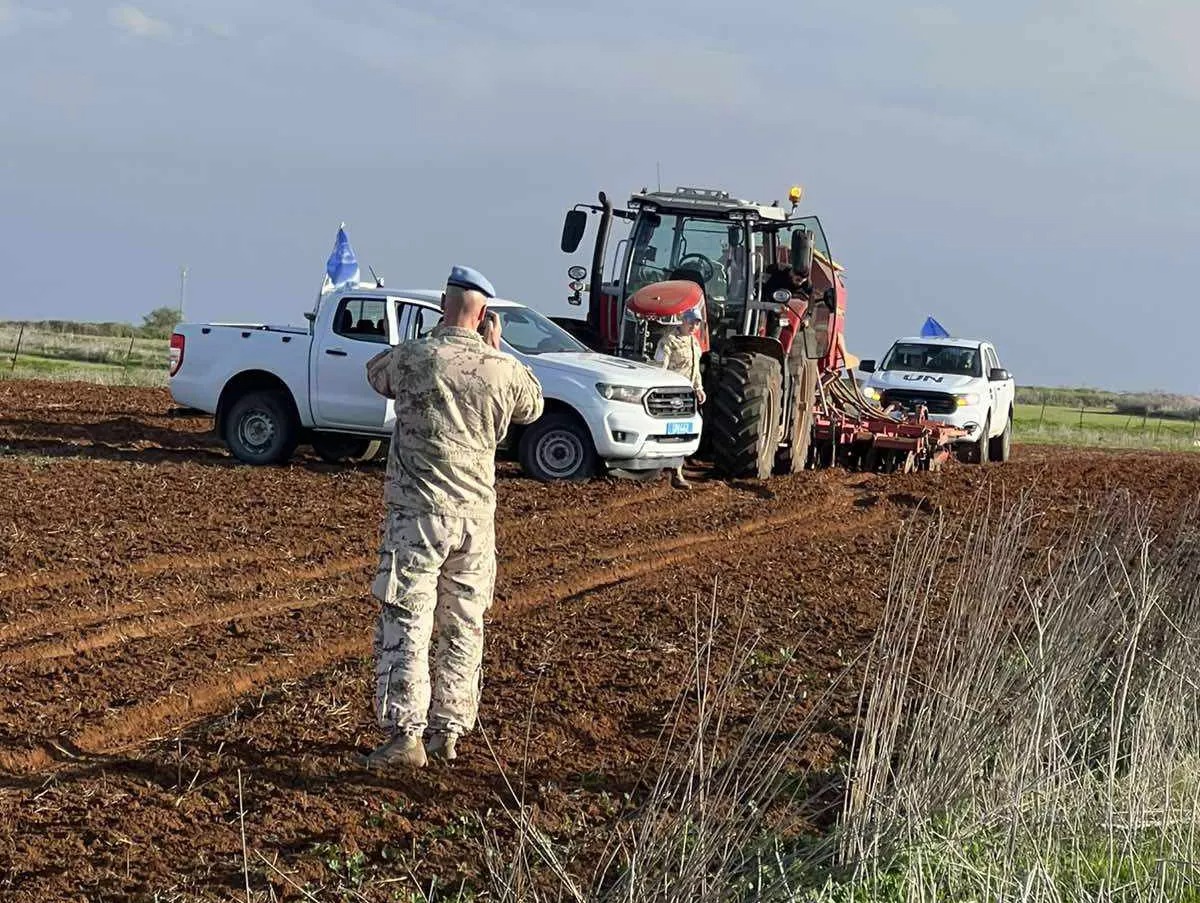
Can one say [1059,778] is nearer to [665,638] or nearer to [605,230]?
[665,638]

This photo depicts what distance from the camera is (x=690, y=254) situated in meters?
17.7

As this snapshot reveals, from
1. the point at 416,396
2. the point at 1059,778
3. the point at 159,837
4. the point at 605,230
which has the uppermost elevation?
the point at 605,230

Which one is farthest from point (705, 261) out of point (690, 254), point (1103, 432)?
point (1103, 432)

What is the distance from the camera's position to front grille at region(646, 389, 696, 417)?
1536 cm

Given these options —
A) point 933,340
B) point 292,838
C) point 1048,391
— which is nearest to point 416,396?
point 292,838

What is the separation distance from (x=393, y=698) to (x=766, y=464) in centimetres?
1075

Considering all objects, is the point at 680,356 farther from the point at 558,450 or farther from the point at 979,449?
the point at 979,449

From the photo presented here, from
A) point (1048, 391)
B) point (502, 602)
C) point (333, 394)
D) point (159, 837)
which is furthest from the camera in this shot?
point (1048, 391)

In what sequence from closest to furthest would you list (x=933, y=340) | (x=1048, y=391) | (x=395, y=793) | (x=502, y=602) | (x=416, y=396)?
1. (x=395, y=793)
2. (x=416, y=396)
3. (x=502, y=602)
4. (x=933, y=340)
5. (x=1048, y=391)

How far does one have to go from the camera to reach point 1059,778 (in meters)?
5.71

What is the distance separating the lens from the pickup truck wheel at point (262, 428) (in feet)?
53.1

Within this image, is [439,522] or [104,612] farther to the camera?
[104,612]

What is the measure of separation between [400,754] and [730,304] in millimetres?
11732

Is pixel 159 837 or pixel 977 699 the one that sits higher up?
pixel 977 699
